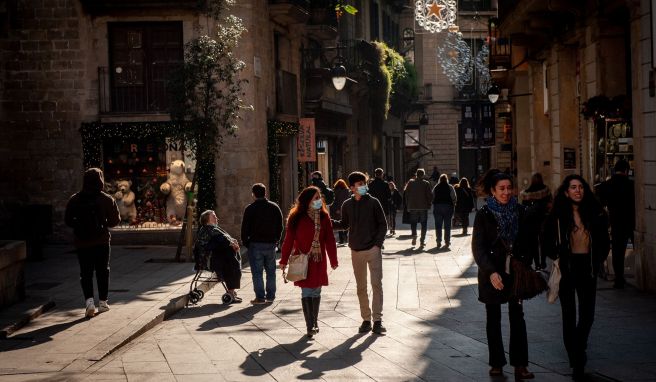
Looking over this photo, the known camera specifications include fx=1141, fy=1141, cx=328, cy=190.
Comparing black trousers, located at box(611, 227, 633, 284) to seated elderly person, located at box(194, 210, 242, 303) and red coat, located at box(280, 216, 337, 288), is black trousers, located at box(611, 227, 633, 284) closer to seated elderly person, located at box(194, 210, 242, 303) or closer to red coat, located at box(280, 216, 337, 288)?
red coat, located at box(280, 216, 337, 288)

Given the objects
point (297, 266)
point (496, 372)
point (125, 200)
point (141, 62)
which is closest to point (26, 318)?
point (297, 266)

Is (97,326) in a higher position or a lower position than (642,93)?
lower

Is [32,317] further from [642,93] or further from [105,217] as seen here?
[642,93]

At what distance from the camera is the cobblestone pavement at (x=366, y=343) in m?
9.75

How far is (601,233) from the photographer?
377 inches

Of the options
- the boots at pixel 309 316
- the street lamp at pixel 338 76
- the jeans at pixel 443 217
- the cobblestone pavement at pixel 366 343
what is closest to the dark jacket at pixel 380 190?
the jeans at pixel 443 217

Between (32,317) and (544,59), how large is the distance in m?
15.9

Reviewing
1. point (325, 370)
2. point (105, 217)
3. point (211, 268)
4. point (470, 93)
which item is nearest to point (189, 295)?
point (211, 268)

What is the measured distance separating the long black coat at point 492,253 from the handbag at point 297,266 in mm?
3030

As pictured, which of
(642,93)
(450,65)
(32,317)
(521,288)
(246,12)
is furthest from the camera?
(450,65)

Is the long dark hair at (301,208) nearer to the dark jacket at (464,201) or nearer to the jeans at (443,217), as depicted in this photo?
the jeans at (443,217)

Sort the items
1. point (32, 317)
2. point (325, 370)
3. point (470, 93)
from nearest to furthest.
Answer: point (325, 370), point (32, 317), point (470, 93)

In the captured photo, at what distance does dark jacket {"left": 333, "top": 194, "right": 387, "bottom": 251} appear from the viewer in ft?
40.9

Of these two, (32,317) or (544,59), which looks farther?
(544,59)
